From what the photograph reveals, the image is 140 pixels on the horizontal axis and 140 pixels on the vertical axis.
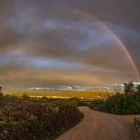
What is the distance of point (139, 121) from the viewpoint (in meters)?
33.6

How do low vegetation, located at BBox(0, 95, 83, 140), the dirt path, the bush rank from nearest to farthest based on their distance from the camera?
low vegetation, located at BBox(0, 95, 83, 140), the dirt path, the bush

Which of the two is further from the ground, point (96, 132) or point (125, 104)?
point (125, 104)

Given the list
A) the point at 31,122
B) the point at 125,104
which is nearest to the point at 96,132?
the point at 31,122

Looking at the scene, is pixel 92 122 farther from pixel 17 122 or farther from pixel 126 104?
pixel 126 104

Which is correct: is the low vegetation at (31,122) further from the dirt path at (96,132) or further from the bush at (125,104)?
the bush at (125,104)

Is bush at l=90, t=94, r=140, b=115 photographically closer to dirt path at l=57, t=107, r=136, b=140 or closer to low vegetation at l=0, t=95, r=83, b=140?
dirt path at l=57, t=107, r=136, b=140

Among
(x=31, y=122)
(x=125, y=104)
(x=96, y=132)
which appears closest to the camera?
(x=31, y=122)

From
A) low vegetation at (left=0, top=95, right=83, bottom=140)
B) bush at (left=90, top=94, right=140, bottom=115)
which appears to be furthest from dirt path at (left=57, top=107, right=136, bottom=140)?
bush at (left=90, top=94, right=140, bottom=115)

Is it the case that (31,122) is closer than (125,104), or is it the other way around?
(31,122)

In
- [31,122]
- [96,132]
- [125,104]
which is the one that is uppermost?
[125,104]

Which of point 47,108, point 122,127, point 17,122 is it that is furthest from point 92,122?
point 17,122

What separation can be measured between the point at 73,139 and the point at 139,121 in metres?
9.12

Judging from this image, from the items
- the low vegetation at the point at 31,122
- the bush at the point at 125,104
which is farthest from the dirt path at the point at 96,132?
the bush at the point at 125,104

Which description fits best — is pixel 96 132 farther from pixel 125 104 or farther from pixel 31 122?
pixel 125 104
